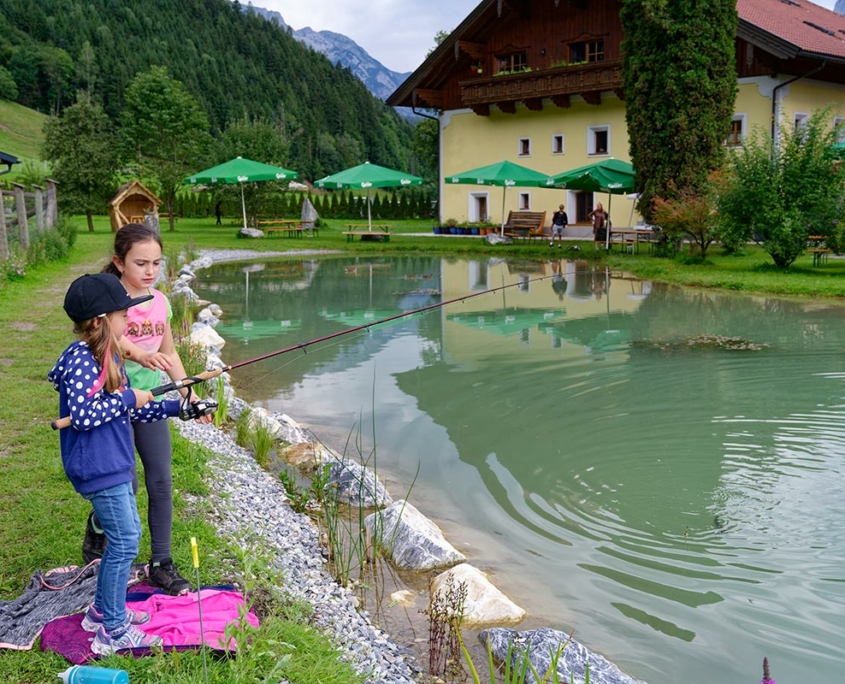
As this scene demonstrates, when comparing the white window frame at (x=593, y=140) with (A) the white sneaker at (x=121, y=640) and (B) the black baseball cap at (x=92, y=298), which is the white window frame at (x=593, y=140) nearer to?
(B) the black baseball cap at (x=92, y=298)

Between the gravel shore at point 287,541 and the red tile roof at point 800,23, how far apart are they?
21487 mm

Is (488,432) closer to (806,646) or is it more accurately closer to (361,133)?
(806,646)

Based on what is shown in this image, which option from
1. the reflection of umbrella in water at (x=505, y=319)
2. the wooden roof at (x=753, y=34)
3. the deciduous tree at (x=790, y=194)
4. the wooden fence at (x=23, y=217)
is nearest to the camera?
the reflection of umbrella in water at (x=505, y=319)

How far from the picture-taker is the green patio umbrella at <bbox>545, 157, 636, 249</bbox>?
2236 cm

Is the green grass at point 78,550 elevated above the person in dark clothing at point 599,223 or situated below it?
below

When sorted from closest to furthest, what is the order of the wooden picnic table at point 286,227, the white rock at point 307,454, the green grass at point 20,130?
the white rock at point 307,454 → the wooden picnic table at point 286,227 → the green grass at point 20,130

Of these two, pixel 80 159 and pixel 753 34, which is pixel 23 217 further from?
pixel 753 34

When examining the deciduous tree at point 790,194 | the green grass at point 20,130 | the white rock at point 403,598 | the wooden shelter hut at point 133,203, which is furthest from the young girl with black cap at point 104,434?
the green grass at point 20,130

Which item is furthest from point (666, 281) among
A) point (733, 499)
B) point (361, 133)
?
point (361, 133)

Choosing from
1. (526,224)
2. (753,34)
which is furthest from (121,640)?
(526,224)

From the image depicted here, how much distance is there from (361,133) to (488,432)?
106 m

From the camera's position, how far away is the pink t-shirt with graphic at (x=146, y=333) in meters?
3.61

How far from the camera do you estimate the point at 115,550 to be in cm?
304

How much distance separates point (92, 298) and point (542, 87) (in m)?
27.2
